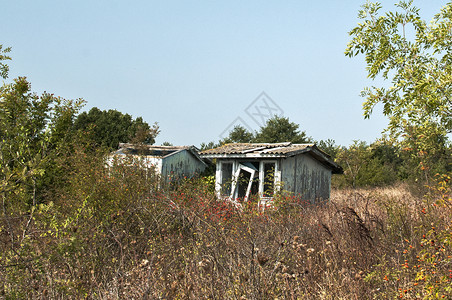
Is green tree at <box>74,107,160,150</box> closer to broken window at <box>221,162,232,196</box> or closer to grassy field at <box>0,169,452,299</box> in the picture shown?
broken window at <box>221,162,232,196</box>

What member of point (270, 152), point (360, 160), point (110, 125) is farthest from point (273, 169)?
point (110, 125)

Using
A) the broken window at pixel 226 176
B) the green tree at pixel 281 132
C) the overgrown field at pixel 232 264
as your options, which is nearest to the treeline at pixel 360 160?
the green tree at pixel 281 132

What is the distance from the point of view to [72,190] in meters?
9.26

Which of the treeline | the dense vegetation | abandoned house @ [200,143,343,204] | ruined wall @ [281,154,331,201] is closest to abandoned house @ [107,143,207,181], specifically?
the dense vegetation

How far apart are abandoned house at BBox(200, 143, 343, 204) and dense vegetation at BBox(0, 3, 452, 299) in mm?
1715

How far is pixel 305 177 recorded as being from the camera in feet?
48.9

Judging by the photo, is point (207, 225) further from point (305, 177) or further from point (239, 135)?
point (239, 135)

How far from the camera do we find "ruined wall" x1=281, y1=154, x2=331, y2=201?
A: 1379cm

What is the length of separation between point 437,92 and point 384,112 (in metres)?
1.67

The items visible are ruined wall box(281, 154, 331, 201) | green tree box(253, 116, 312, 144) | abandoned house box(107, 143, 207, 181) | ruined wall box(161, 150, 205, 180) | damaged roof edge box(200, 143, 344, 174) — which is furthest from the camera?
green tree box(253, 116, 312, 144)

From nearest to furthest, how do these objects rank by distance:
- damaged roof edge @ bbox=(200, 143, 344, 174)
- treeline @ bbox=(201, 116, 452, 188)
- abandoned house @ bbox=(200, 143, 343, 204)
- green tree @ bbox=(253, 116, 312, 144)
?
damaged roof edge @ bbox=(200, 143, 344, 174)
abandoned house @ bbox=(200, 143, 343, 204)
treeline @ bbox=(201, 116, 452, 188)
green tree @ bbox=(253, 116, 312, 144)

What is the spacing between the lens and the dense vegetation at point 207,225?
345 centimetres

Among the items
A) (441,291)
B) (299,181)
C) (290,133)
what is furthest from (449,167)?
(441,291)

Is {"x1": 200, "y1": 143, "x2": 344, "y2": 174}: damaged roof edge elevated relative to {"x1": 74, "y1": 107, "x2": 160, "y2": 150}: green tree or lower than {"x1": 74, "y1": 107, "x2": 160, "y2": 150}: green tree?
lower
